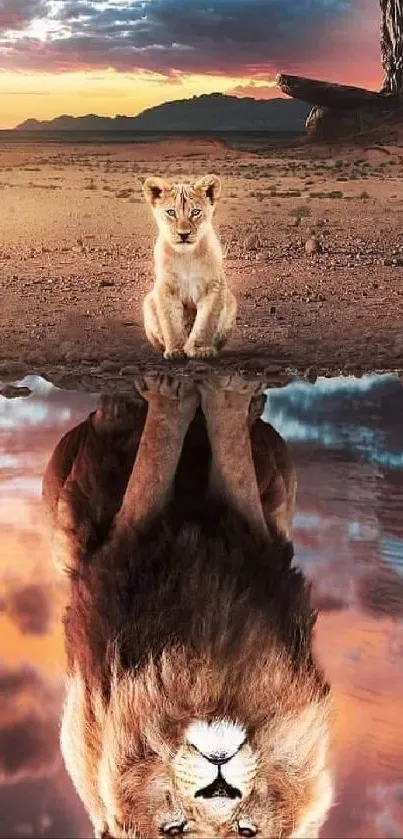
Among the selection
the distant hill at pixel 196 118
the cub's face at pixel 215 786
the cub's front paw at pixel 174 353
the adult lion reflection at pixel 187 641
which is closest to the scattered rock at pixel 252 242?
the distant hill at pixel 196 118

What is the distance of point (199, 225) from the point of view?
548 centimetres

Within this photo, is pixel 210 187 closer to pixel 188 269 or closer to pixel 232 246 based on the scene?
pixel 188 269

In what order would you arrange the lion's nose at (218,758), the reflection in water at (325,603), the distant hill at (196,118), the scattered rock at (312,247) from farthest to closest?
the scattered rock at (312,247), the distant hill at (196,118), the reflection in water at (325,603), the lion's nose at (218,758)

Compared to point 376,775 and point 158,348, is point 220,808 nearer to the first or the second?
point 376,775

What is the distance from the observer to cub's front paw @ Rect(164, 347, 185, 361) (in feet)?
18.2

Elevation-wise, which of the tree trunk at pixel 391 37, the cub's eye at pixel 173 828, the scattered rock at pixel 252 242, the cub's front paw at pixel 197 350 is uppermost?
the tree trunk at pixel 391 37

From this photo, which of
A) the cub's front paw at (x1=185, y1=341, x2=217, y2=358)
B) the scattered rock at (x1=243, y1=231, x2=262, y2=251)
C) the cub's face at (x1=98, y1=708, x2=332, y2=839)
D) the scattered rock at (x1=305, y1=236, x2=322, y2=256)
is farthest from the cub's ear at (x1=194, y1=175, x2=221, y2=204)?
the cub's face at (x1=98, y1=708, x2=332, y2=839)

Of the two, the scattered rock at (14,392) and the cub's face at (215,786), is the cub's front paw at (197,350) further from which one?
the cub's face at (215,786)

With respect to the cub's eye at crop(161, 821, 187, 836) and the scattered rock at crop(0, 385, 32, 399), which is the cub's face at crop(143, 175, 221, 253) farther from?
the cub's eye at crop(161, 821, 187, 836)

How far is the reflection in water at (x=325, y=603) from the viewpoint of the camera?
2059mm

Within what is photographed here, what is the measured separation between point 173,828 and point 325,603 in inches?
41.6

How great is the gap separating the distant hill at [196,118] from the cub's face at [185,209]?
1805 millimetres

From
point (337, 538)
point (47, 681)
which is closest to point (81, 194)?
point (337, 538)

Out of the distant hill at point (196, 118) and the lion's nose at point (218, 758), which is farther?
the distant hill at point (196, 118)
